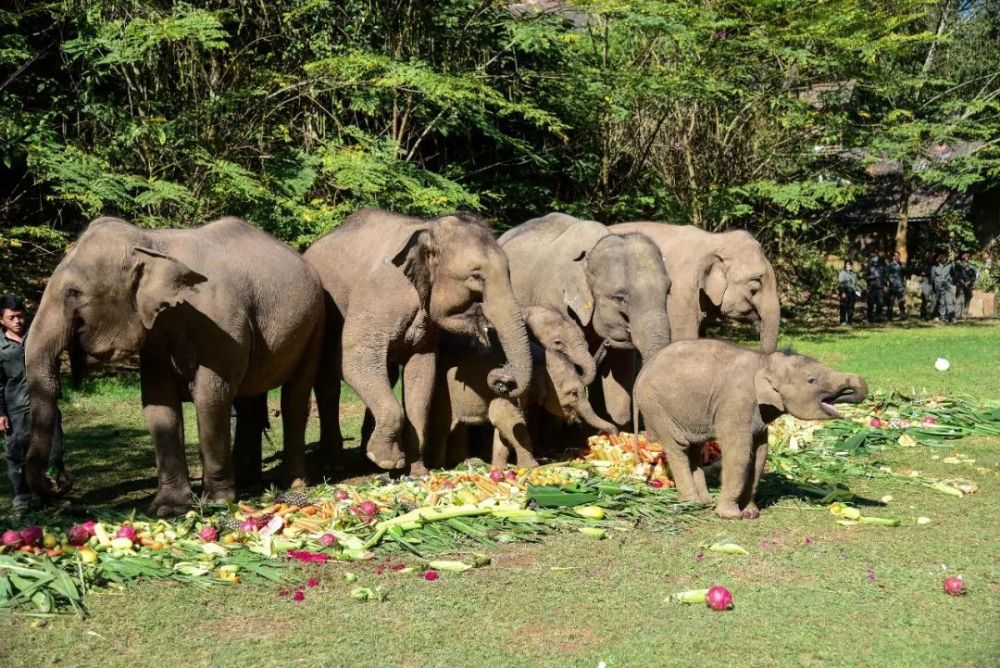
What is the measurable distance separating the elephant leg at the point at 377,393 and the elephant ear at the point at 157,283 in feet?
6.86

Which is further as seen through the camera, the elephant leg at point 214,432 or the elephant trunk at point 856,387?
the elephant leg at point 214,432

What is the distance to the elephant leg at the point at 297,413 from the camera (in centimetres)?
1167

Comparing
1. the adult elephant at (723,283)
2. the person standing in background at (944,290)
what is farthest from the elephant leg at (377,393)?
the person standing in background at (944,290)

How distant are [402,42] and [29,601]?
682 inches

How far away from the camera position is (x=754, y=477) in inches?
392

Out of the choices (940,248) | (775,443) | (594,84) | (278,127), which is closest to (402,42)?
(278,127)

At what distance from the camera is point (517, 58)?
86.5ft

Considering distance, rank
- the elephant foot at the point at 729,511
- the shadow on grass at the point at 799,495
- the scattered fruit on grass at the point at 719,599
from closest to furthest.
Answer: the scattered fruit on grass at the point at 719,599
the elephant foot at the point at 729,511
the shadow on grass at the point at 799,495

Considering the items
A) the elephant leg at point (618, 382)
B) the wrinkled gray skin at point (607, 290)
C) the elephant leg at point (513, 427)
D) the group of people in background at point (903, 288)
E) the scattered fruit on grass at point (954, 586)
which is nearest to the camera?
the scattered fruit on grass at point (954, 586)

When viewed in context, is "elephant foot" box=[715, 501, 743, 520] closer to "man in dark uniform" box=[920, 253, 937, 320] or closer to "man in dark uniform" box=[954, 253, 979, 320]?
"man in dark uniform" box=[920, 253, 937, 320]

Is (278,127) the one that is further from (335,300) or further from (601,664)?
(601,664)

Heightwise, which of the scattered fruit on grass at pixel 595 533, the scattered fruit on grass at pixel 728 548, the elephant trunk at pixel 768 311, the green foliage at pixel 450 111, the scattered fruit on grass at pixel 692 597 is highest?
the green foliage at pixel 450 111

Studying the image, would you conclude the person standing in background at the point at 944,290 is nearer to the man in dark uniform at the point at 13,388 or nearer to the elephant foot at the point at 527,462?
the elephant foot at the point at 527,462

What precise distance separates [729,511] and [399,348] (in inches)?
144
